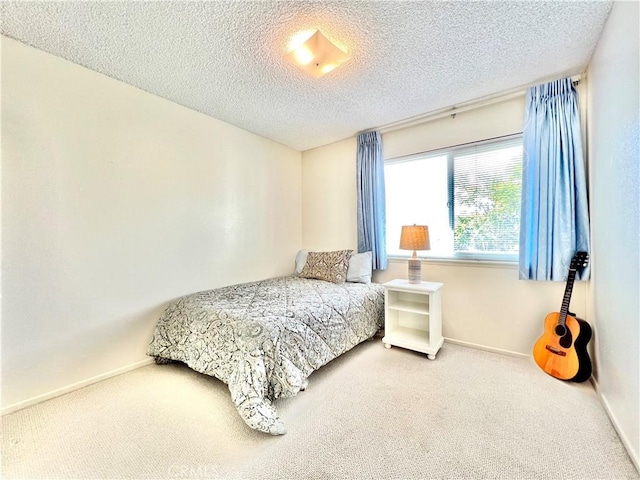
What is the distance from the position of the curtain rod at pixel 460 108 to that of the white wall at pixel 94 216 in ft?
6.16

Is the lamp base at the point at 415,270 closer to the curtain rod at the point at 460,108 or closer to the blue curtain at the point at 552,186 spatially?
the blue curtain at the point at 552,186

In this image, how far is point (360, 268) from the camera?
2.99m

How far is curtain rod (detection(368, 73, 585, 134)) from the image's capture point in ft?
7.46

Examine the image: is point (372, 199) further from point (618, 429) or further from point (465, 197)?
point (618, 429)

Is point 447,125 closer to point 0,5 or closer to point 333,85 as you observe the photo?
point 333,85

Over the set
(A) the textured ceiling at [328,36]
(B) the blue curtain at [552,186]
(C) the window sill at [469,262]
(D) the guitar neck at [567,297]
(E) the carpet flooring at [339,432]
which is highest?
(A) the textured ceiling at [328,36]

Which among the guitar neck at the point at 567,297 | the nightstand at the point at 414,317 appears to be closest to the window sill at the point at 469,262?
the nightstand at the point at 414,317

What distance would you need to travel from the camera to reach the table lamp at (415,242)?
2512 millimetres

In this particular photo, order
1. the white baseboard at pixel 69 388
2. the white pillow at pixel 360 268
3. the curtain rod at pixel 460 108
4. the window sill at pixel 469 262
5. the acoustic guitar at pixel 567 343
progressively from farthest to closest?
the white pillow at pixel 360 268
the window sill at pixel 469 262
the curtain rod at pixel 460 108
the acoustic guitar at pixel 567 343
the white baseboard at pixel 69 388

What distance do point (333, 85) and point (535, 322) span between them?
8.63 ft

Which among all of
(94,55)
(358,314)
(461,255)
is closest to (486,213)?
(461,255)

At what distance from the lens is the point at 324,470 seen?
1.21 m

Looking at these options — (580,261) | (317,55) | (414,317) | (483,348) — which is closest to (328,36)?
(317,55)

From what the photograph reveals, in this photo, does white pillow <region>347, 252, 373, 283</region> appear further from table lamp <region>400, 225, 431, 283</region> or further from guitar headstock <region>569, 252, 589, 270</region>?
guitar headstock <region>569, 252, 589, 270</region>
